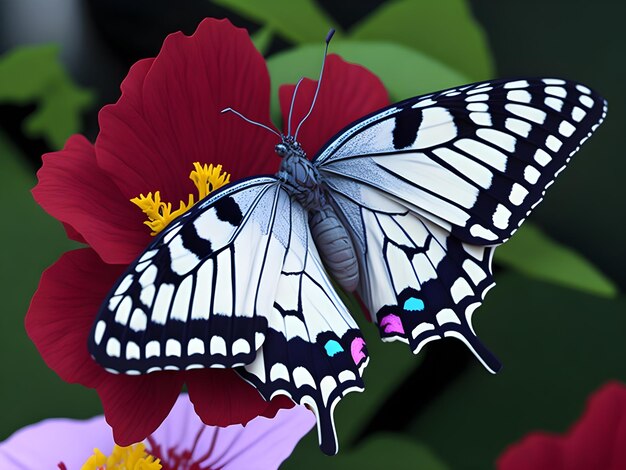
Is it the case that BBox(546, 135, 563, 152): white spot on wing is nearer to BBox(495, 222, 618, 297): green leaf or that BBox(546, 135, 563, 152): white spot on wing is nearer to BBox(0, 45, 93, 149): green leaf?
BBox(495, 222, 618, 297): green leaf

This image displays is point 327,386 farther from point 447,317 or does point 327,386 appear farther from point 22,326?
point 22,326

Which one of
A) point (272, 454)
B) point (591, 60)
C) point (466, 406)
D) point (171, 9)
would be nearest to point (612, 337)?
point (466, 406)

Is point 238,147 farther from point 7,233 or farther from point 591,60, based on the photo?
point 591,60

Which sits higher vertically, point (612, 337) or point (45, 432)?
point (45, 432)

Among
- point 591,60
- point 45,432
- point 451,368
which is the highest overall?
point 45,432

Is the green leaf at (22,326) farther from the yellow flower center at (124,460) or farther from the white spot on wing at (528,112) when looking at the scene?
the white spot on wing at (528,112)

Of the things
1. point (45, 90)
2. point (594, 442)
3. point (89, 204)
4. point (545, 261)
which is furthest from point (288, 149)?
point (45, 90)

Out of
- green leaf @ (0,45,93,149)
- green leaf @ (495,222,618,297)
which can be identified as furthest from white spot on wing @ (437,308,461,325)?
green leaf @ (0,45,93,149)
